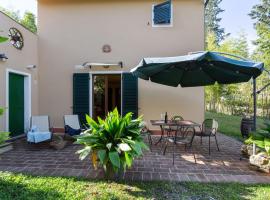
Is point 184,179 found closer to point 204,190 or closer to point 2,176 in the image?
point 204,190

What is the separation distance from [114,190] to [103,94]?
4.83 metres

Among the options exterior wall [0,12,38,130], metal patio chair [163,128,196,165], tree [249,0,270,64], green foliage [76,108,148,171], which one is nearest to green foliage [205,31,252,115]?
tree [249,0,270,64]

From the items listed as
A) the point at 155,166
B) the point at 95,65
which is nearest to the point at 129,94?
the point at 95,65

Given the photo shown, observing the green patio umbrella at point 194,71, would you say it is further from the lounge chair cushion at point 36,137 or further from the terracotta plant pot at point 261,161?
the lounge chair cushion at point 36,137

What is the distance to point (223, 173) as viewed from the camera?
358 cm

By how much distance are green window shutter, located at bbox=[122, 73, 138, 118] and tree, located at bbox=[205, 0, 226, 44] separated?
86.0 ft

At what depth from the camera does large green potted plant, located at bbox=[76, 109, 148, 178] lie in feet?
9.69

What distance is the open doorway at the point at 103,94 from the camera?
7273 millimetres

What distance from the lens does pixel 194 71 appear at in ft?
16.9

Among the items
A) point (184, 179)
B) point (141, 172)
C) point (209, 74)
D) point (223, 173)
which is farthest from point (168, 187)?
point (209, 74)

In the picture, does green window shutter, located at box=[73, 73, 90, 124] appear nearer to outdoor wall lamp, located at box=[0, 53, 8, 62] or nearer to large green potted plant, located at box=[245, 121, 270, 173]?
outdoor wall lamp, located at box=[0, 53, 8, 62]

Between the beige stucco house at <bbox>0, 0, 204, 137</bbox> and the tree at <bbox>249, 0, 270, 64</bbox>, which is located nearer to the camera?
the beige stucco house at <bbox>0, 0, 204, 137</bbox>

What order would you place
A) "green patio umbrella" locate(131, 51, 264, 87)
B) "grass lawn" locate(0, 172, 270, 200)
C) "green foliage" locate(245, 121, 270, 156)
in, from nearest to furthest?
"grass lawn" locate(0, 172, 270, 200), "green foliage" locate(245, 121, 270, 156), "green patio umbrella" locate(131, 51, 264, 87)

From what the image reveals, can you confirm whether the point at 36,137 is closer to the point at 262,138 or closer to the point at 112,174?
the point at 112,174
